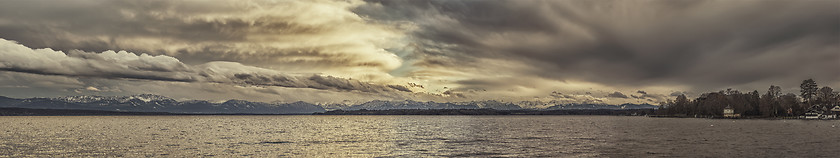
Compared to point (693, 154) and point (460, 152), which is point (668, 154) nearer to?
point (693, 154)

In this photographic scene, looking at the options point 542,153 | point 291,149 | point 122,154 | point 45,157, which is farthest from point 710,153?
point 45,157

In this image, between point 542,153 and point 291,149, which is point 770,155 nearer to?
point 542,153

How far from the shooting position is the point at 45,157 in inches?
2418

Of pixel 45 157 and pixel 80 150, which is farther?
pixel 80 150

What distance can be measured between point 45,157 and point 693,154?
2953 inches

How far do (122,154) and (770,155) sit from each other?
75679 millimetres

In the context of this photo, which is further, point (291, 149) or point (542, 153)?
point (291, 149)

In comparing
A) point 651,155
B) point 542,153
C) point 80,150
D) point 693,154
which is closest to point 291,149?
point 80,150

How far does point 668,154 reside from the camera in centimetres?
6153

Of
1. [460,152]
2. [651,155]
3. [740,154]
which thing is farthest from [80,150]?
[740,154]

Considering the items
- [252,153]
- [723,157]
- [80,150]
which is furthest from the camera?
[80,150]

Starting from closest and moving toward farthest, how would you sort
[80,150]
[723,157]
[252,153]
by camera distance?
1. [723,157]
2. [252,153]
3. [80,150]

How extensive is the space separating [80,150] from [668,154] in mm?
74342

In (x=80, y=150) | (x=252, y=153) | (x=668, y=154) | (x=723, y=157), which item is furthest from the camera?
(x=80, y=150)
